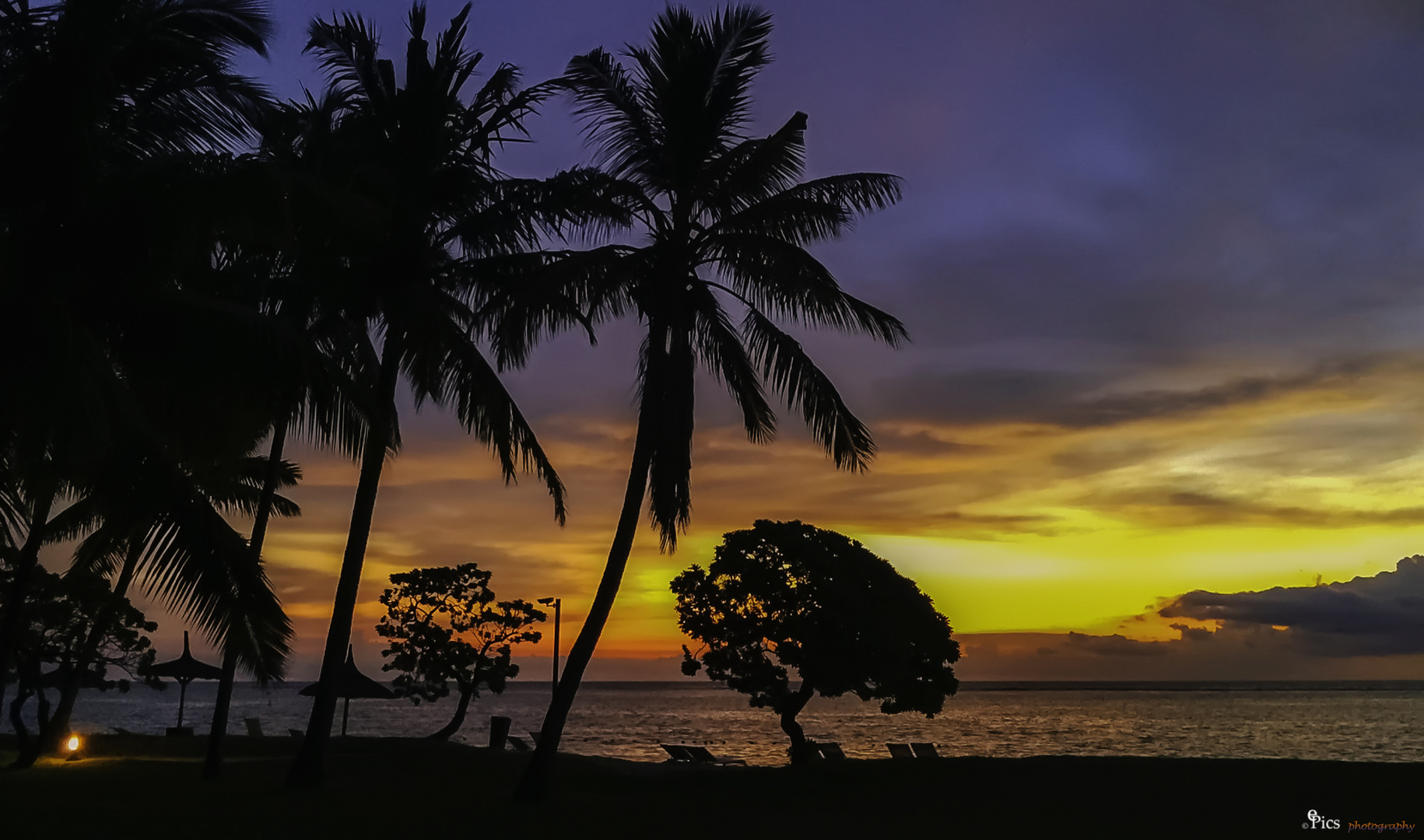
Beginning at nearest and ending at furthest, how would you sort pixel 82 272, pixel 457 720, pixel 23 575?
1. pixel 82 272
2. pixel 23 575
3. pixel 457 720

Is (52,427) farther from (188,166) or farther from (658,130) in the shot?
(658,130)

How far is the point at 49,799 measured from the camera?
44.9ft

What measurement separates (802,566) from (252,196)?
15.7 metres

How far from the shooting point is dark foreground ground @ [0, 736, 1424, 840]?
41.0 ft

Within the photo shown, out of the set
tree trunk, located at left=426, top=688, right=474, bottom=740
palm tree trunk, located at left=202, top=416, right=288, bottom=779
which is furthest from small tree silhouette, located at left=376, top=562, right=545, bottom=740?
palm tree trunk, located at left=202, top=416, right=288, bottom=779

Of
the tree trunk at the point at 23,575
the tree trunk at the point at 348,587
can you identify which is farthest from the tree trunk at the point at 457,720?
the tree trunk at the point at 23,575

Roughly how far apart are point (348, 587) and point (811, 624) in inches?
420

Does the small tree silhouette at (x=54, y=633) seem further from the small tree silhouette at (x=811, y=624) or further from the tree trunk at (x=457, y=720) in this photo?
the small tree silhouette at (x=811, y=624)

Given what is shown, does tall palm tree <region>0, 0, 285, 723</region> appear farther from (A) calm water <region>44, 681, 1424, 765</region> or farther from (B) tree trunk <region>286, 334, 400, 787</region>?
(A) calm water <region>44, 681, 1424, 765</region>

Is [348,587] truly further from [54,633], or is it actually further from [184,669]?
[184,669]

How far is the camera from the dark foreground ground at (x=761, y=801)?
41.0 feet

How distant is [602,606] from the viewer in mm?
14984

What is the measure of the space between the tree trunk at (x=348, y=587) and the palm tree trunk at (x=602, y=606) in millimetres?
2945

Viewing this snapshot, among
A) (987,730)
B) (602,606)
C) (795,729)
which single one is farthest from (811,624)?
(987,730)
